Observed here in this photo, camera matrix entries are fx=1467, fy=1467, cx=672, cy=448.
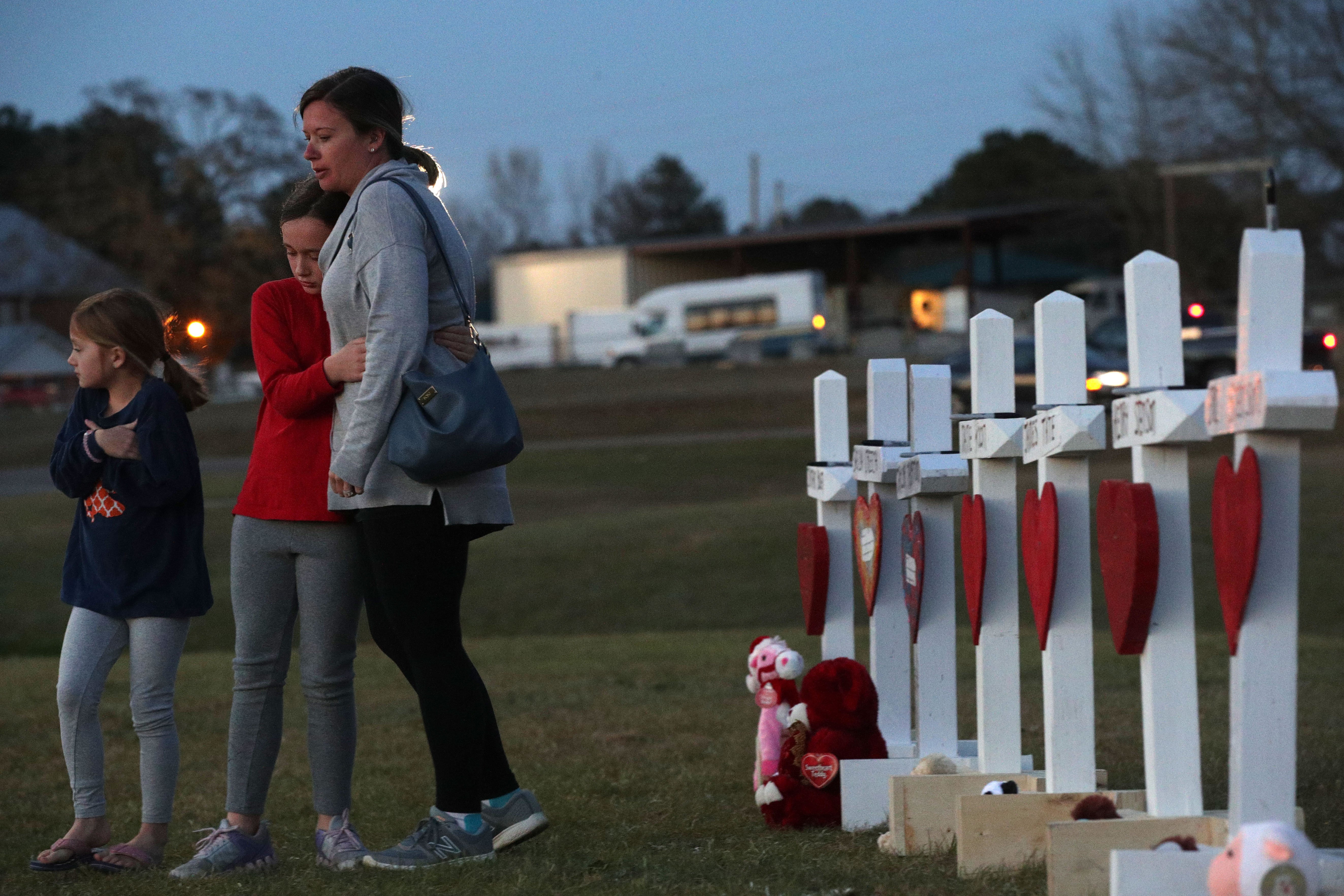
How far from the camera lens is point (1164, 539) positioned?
2850mm

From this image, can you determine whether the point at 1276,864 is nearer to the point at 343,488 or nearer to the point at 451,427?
the point at 451,427

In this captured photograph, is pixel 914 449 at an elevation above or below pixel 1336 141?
below

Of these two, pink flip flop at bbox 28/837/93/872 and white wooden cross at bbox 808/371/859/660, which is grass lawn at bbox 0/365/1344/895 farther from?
white wooden cross at bbox 808/371/859/660

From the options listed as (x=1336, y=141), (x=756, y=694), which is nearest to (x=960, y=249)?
(x=1336, y=141)

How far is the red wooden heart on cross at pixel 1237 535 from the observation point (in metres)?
2.39

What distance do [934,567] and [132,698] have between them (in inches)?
84.6

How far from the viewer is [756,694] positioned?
14.7 ft

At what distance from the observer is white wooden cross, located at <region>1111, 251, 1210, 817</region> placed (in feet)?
9.32

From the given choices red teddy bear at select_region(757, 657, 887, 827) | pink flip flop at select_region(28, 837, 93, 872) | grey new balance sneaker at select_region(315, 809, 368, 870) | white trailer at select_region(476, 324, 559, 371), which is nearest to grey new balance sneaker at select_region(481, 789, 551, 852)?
grey new balance sneaker at select_region(315, 809, 368, 870)

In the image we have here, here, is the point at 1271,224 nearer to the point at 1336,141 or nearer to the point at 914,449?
the point at 914,449

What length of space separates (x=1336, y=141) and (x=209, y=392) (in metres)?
36.0

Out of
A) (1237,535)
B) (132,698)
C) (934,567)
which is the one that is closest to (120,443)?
(132,698)

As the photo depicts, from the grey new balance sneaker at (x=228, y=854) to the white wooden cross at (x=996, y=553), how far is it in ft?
6.00

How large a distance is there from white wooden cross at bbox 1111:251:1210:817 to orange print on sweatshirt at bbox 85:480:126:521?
8.23 feet
